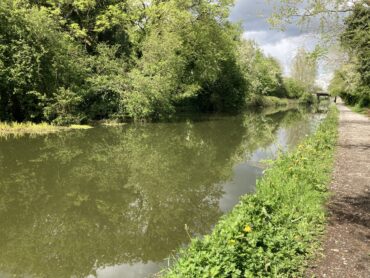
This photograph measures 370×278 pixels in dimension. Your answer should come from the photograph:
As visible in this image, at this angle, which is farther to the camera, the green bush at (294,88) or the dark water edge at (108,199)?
the green bush at (294,88)

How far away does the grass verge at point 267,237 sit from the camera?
455 centimetres

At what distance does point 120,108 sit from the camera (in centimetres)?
2931

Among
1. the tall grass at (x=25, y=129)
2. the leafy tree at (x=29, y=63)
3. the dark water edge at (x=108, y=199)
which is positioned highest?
the leafy tree at (x=29, y=63)

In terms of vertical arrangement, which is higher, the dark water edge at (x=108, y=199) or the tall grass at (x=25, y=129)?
the tall grass at (x=25, y=129)

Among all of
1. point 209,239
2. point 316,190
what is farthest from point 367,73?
point 209,239

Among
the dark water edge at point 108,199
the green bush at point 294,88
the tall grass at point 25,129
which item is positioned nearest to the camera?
the dark water edge at point 108,199

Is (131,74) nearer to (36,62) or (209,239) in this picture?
(36,62)

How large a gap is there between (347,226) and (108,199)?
5922 mm

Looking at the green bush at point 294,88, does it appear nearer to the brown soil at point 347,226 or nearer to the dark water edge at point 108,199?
the dark water edge at point 108,199

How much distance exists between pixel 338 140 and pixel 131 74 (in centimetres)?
1694

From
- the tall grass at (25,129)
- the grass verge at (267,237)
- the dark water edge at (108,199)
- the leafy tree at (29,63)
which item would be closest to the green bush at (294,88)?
the leafy tree at (29,63)

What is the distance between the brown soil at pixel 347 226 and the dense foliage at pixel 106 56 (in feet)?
62.6

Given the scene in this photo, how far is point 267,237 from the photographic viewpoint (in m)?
5.54

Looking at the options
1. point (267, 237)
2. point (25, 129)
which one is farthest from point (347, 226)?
point (25, 129)
